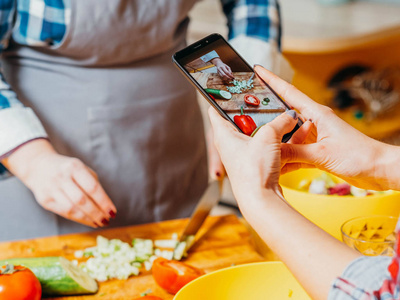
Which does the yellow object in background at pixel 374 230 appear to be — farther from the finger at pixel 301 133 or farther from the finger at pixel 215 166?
the finger at pixel 215 166

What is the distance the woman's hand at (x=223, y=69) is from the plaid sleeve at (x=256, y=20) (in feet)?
1.59

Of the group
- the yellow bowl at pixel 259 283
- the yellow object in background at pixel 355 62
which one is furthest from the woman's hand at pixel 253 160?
the yellow object in background at pixel 355 62

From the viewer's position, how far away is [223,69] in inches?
29.4

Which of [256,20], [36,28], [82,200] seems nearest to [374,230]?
[82,200]

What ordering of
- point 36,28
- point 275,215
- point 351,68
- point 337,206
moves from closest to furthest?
point 275,215
point 337,206
point 36,28
point 351,68

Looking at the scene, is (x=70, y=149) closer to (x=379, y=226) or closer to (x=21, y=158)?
(x=21, y=158)

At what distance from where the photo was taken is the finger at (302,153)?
2.28 ft

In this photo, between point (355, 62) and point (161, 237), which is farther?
point (355, 62)

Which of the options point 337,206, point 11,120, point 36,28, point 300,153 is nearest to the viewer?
point 300,153

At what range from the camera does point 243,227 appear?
1044 millimetres

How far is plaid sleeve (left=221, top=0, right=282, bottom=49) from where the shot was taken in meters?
1.22

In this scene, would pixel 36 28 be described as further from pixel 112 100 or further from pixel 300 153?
pixel 300 153

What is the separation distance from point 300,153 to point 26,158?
1.74ft

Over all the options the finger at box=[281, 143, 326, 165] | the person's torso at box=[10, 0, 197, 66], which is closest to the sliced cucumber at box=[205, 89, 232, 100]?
the finger at box=[281, 143, 326, 165]
